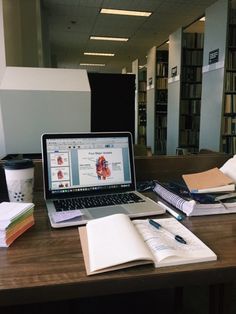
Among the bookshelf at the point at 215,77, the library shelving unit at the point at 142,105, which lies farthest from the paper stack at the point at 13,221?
the library shelving unit at the point at 142,105

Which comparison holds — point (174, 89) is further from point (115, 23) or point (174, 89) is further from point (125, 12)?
point (115, 23)

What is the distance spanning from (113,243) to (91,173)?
425 millimetres

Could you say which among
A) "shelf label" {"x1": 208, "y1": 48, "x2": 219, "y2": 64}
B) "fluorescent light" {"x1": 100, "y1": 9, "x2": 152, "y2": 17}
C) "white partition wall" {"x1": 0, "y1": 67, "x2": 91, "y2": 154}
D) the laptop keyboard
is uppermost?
"fluorescent light" {"x1": 100, "y1": 9, "x2": 152, "y2": 17}

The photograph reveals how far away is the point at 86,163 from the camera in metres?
1.06

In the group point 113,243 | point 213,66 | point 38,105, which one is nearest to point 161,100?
point 213,66

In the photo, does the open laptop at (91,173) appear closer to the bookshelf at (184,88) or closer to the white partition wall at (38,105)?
the white partition wall at (38,105)

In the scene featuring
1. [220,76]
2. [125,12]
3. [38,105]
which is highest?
[125,12]

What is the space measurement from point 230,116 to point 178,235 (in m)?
3.58

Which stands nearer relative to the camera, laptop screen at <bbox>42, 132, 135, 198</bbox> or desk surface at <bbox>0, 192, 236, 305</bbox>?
desk surface at <bbox>0, 192, 236, 305</bbox>

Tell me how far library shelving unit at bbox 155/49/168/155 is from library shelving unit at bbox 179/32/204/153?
0.96 m

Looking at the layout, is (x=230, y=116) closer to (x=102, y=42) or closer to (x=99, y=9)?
(x=99, y=9)

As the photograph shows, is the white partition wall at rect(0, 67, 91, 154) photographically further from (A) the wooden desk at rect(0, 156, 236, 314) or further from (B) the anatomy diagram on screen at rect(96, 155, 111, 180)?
(A) the wooden desk at rect(0, 156, 236, 314)

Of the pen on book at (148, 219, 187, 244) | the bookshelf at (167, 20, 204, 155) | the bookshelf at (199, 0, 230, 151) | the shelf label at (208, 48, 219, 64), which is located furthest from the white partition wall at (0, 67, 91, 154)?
the bookshelf at (167, 20, 204, 155)

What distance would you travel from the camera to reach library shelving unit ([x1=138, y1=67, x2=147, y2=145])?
302 inches
